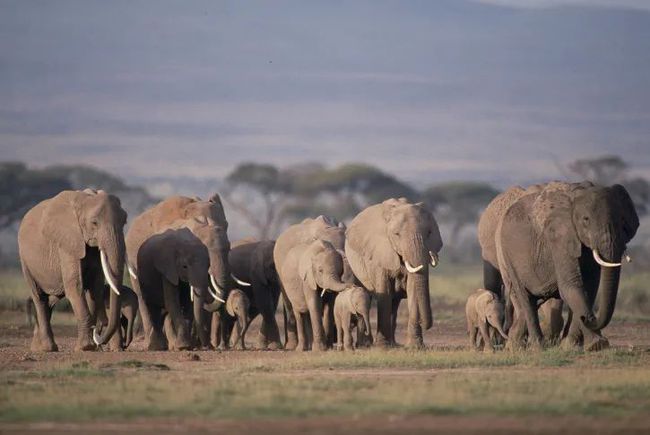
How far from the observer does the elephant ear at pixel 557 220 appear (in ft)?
77.7

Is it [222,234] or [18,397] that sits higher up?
[222,234]

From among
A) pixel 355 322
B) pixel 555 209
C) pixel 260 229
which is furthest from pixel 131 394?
pixel 260 229

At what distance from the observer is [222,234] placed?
28531mm

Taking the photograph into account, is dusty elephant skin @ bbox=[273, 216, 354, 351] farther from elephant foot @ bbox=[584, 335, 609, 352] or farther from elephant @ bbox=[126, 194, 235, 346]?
elephant foot @ bbox=[584, 335, 609, 352]

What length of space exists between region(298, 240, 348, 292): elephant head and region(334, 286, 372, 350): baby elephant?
0.79 feet

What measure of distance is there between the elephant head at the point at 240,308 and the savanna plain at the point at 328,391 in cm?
260

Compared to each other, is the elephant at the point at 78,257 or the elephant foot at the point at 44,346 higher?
the elephant at the point at 78,257

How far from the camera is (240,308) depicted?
94.5ft

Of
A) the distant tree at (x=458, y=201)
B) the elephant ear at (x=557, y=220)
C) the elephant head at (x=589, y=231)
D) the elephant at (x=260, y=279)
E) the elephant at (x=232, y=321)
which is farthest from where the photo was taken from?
the distant tree at (x=458, y=201)

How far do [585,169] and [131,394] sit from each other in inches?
2709

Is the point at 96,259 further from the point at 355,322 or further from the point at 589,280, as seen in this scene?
the point at 589,280

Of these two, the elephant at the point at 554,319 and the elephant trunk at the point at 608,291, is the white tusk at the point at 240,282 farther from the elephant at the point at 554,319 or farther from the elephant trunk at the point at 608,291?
the elephant trunk at the point at 608,291

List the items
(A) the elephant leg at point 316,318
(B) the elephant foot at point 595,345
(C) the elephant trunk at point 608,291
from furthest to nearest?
(A) the elephant leg at point 316,318 → (B) the elephant foot at point 595,345 → (C) the elephant trunk at point 608,291

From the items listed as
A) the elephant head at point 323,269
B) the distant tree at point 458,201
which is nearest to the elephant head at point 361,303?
the elephant head at point 323,269
